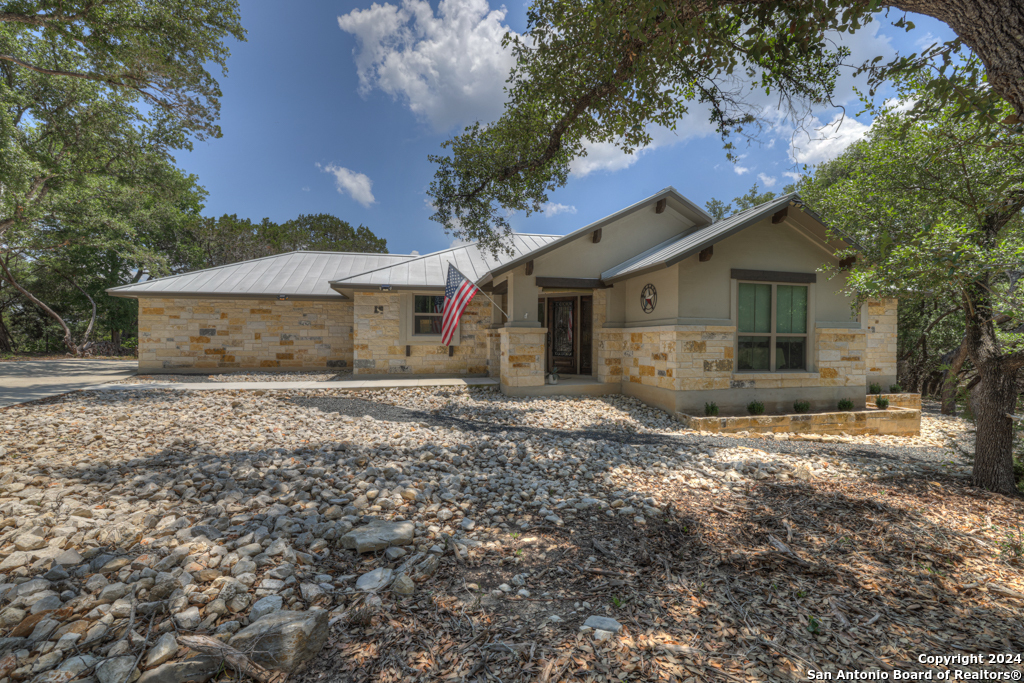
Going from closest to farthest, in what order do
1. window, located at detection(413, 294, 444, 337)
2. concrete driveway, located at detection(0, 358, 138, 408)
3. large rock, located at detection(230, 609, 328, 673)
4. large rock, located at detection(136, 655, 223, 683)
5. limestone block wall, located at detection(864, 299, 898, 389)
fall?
large rock, located at detection(136, 655, 223, 683)
large rock, located at detection(230, 609, 328, 673)
concrete driveway, located at detection(0, 358, 138, 408)
limestone block wall, located at detection(864, 299, 898, 389)
window, located at detection(413, 294, 444, 337)

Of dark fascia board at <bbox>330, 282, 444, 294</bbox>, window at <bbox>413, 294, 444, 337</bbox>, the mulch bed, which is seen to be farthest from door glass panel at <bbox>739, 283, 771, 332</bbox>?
window at <bbox>413, 294, 444, 337</bbox>

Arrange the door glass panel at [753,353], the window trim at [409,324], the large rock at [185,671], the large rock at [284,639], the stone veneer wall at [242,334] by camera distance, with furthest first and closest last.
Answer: the stone veneer wall at [242,334]
the window trim at [409,324]
the door glass panel at [753,353]
the large rock at [284,639]
the large rock at [185,671]

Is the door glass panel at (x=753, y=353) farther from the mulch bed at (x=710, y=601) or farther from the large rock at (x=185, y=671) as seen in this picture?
the large rock at (x=185, y=671)

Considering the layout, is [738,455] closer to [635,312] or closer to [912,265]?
[912,265]

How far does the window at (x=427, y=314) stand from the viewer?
37.3ft

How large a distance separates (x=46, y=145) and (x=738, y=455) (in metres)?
21.9

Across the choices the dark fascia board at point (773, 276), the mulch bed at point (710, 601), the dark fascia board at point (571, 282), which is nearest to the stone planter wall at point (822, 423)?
the dark fascia board at point (773, 276)

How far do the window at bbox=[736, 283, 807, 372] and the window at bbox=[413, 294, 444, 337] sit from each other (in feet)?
24.2

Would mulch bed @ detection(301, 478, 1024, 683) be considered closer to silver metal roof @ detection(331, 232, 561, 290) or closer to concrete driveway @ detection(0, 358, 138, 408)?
silver metal roof @ detection(331, 232, 561, 290)

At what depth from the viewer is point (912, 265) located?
14.9 ft

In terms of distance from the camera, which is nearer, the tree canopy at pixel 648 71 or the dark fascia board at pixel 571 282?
the tree canopy at pixel 648 71

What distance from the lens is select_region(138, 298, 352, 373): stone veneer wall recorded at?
11.5 metres

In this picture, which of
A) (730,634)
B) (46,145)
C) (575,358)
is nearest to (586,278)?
(575,358)

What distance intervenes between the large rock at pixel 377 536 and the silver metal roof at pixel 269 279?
10.2 meters
